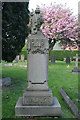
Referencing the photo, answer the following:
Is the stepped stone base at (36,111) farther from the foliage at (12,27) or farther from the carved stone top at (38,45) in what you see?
the foliage at (12,27)

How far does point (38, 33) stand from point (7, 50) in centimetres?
420

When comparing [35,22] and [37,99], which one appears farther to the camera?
[35,22]

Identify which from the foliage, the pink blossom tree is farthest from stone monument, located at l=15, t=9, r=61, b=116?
the pink blossom tree

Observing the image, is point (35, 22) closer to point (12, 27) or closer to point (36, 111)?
point (36, 111)

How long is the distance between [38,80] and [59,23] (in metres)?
16.0

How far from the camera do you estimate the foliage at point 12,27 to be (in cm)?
755

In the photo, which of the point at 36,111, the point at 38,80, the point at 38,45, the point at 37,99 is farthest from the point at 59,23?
the point at 36,111

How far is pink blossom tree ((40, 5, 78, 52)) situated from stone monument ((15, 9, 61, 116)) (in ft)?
50.2

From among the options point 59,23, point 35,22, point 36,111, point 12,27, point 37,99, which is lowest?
point 36,111

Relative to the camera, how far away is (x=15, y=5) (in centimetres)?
785

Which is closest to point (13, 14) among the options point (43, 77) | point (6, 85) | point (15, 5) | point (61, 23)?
point (15, 5)

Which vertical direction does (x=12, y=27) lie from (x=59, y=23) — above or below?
below

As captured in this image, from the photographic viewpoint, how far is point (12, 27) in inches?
310

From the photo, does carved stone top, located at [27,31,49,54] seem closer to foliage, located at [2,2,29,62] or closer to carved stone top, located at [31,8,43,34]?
carved stone top, located at [31,8,43,34]
